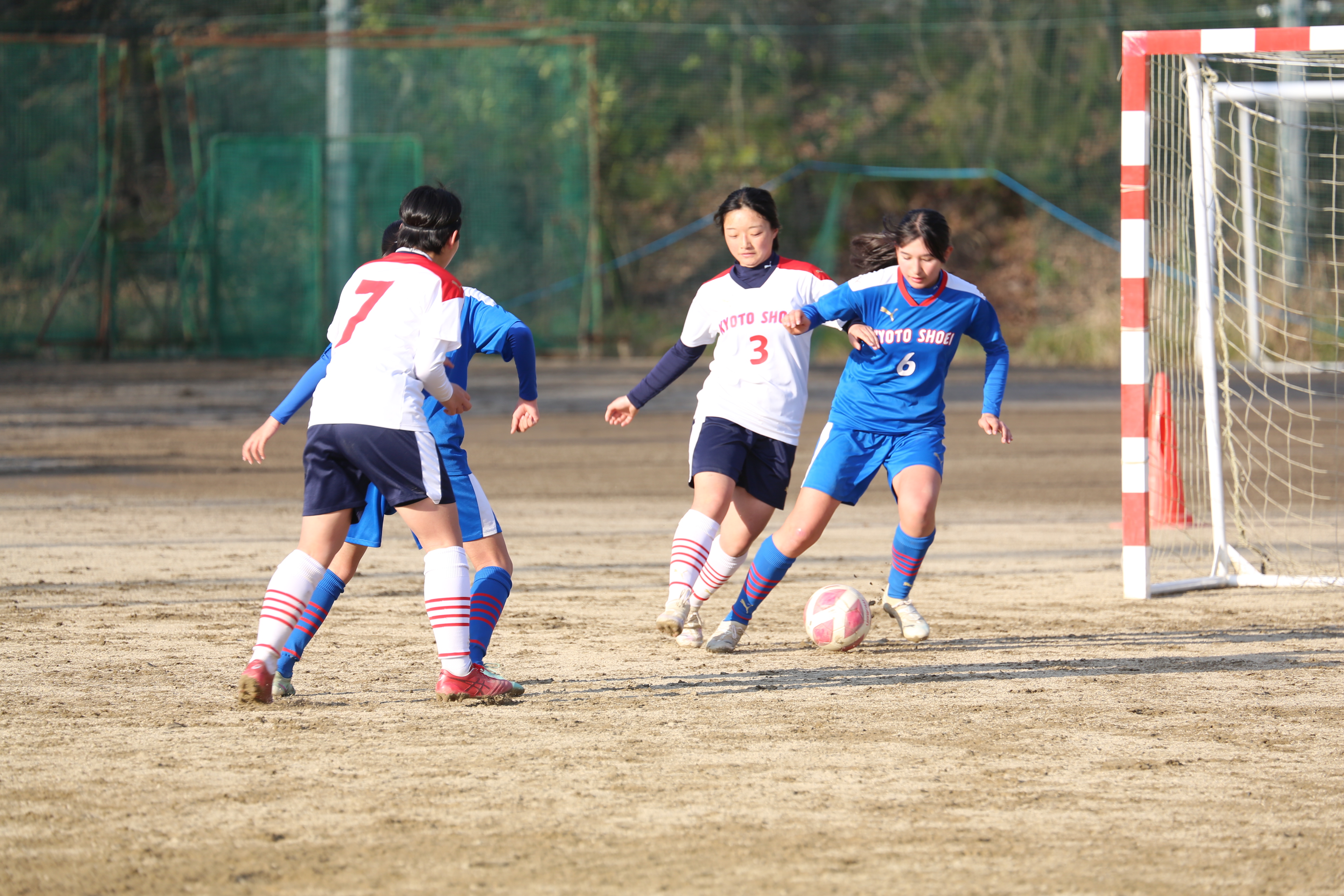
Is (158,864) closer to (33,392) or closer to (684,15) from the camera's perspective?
(33,392)

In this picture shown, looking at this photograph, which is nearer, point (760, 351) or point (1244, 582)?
point (760, 351)

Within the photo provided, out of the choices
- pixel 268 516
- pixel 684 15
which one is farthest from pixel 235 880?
pixel 684 15

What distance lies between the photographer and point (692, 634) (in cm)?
586

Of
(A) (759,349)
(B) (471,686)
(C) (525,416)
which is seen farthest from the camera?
(A) (759,349)

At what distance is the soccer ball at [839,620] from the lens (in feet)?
18.6

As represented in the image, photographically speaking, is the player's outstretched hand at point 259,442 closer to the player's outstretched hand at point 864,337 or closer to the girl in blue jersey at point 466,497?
the girl in blue jersey at point 466,497

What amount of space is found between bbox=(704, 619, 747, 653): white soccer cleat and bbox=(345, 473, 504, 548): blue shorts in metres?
1.21

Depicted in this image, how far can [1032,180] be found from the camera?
24875 millimetres

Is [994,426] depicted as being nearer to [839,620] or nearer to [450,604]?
[839,620]

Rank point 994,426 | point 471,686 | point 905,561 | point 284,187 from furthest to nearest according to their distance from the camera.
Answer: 1. point 284,187
2. point 905,561
3. point 994,426
4. point 471,686

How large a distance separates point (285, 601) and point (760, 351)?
2.10 m

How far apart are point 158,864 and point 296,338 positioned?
63.4 feet

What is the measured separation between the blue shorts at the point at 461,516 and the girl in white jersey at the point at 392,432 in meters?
0.18

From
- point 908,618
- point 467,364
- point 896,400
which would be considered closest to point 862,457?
point 896,400
